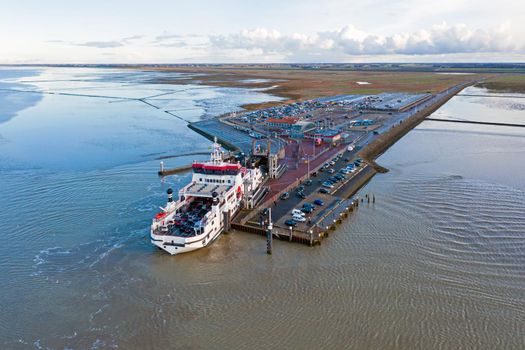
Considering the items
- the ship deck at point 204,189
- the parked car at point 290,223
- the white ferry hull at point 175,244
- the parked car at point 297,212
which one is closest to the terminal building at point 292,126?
the ship deck at point 204,189

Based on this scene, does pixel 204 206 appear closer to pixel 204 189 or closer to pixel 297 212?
pixel 204 189

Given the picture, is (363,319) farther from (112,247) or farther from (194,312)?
(112,247)

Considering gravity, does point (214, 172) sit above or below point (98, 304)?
above

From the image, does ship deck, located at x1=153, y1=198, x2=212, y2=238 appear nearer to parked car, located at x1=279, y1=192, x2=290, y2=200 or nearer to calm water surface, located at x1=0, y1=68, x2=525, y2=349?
calm water surface, located at x1=0, y1=68, x2=525, y2=349

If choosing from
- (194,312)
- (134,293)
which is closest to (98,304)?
(134,293)

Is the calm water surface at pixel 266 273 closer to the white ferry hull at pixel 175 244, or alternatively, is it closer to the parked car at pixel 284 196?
the white ferry hull at pixel 175 244
